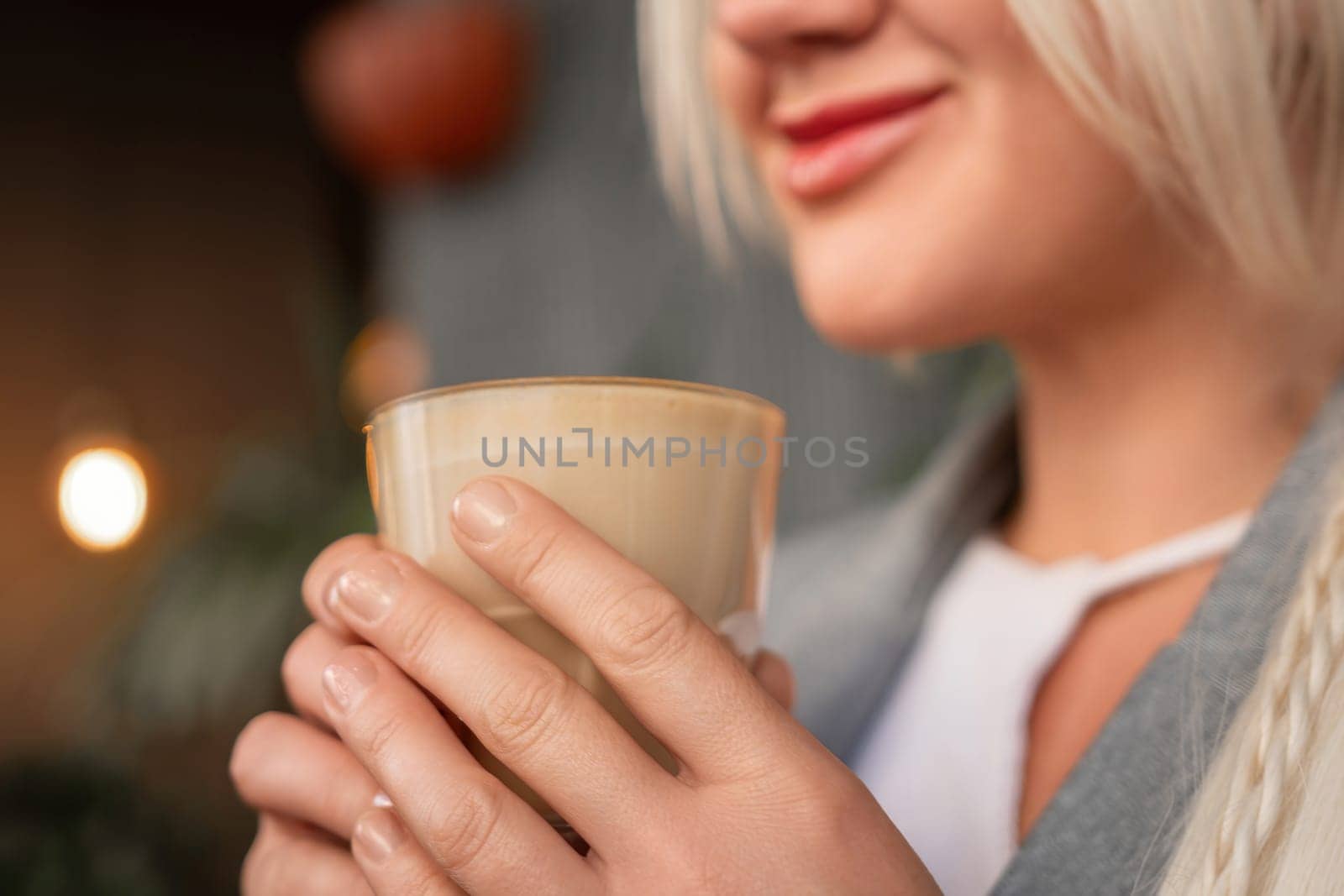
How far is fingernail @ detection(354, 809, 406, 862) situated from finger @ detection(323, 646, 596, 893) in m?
0.02

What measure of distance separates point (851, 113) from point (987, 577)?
1.41 feet

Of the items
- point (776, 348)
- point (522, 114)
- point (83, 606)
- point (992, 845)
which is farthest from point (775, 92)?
point (83, 606)

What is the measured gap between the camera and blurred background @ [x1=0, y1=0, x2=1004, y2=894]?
1.75 m

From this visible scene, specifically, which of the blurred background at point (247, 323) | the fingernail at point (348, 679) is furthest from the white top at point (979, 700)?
the blurred background at point (247, 323)

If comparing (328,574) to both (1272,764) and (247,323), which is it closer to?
(1272,764)

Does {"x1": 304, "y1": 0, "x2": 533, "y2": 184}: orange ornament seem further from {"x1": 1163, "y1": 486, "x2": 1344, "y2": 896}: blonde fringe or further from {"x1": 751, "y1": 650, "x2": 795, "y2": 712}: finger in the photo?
{"x1": 1163, "y1": 486, "x2": 1344, "y2": 896}: blonde fringe

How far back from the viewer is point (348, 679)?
0.46 m

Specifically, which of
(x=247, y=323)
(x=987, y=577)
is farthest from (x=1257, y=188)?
(x=247, y=323)

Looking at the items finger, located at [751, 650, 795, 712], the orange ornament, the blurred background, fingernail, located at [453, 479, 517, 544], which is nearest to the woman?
fingernail, located at [453, 479, 517, 544]

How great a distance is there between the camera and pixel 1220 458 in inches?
31.8

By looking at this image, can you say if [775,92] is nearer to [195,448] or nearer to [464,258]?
[464,258]

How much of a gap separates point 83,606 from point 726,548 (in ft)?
7.96

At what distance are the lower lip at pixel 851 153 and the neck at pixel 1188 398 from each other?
21cm

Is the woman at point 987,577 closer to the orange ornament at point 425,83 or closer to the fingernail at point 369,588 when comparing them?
the fingernail at point 369,588
